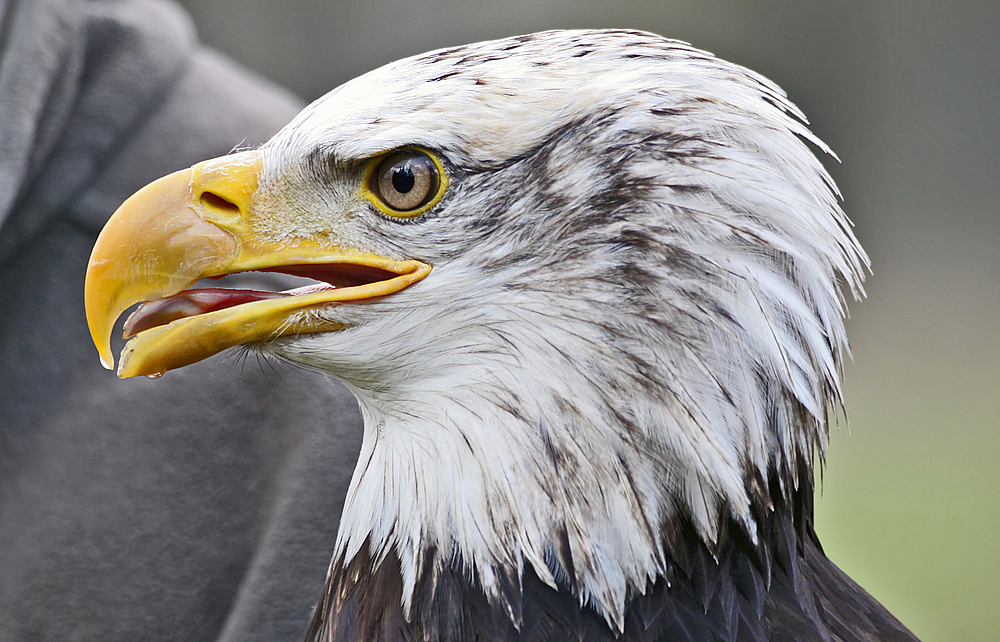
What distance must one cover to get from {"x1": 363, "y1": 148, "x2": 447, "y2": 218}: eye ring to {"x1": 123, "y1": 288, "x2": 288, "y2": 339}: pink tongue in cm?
17

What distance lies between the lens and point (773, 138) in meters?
1.05

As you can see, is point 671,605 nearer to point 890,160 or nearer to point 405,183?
point 405,183

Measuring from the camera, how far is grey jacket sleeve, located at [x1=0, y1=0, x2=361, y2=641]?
56.7 inches

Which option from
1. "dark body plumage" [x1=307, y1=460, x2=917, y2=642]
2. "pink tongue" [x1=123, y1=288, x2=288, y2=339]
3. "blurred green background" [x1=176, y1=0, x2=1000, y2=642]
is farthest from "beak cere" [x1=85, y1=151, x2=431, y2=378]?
"blurred green background" [x1=176, y1=0, x2=1000, y2=642]

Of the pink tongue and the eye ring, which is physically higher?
the eye ring

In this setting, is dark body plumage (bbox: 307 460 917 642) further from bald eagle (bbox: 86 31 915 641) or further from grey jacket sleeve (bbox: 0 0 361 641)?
grey jacket sleeve (bbox: 0 0 361 641)

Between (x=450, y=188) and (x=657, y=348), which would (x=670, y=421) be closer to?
(x=657, y=348)

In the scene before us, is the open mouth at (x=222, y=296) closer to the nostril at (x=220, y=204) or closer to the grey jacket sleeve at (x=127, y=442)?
the nostril at (x=220, y=204)

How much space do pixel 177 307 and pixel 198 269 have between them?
2.2 inches

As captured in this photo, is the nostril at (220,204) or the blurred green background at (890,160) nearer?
the nostril at (220,204)

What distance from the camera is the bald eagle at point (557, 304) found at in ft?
3.33

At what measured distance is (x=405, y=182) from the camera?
1041mm

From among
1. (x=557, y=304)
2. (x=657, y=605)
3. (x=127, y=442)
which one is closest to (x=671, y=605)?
(x=657, y=605)

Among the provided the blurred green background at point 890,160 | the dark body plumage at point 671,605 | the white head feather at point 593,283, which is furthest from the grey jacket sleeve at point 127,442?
the blurred green background at point 890,160
